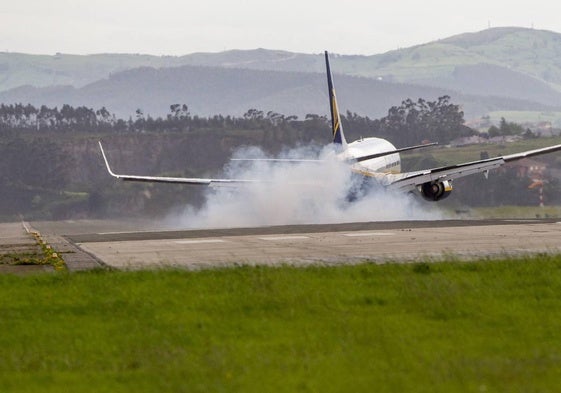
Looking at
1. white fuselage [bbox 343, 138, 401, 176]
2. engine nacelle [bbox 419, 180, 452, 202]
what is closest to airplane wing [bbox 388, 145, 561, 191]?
engine nacelle [bbox 419, 180, 452, 202]

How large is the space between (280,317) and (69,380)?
5855 millimetres

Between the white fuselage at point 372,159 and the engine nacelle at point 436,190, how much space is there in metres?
4.40

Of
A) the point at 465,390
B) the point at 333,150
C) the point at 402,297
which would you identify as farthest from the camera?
the point at 333,150

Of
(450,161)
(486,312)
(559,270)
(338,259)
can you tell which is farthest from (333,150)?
(450,161)

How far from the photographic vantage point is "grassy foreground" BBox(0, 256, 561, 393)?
58.7 ft

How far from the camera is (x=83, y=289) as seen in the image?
27.5 m

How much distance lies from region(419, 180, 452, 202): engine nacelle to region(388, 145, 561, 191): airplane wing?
0.25 m

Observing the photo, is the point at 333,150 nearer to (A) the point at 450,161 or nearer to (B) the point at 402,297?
(B) the point at 402,297

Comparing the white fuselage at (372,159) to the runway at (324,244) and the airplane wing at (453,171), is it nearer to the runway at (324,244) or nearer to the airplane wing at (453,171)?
the airplane wing at (453,171)

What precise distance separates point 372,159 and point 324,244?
4569 centimetres

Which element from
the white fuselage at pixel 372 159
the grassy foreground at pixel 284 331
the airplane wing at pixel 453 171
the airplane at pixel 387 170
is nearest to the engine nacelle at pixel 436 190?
the airplane at pixel 387 170

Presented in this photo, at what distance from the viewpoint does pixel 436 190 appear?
8081 cm

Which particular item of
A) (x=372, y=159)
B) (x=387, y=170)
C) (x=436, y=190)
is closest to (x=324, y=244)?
(x=436, y=190)

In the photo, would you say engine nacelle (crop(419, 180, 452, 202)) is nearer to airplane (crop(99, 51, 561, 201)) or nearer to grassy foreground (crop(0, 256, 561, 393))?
airplane (crop(99, 51, 561, 201))
